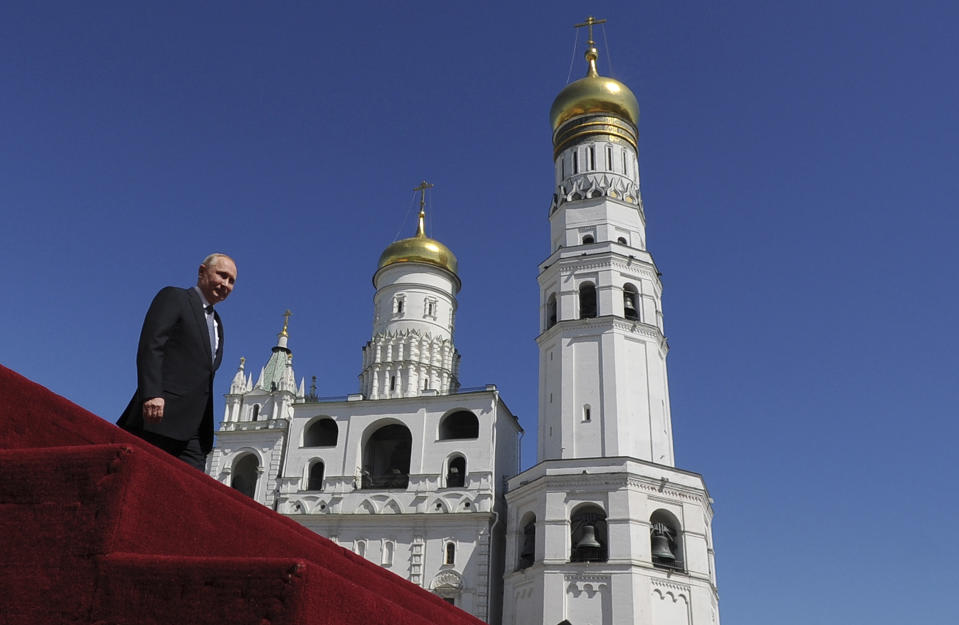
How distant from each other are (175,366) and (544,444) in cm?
2409

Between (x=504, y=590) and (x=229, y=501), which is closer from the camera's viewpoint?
(x=229, y=501)

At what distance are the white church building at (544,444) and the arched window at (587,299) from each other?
5 centimetres

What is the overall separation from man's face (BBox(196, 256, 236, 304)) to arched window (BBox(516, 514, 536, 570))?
22.4 m

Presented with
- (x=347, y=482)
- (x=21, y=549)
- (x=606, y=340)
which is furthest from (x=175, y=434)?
(x=347, y=482)

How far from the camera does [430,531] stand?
28359 mm

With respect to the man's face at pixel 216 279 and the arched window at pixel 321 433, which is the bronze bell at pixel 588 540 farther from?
the man's face at pixel 216 279

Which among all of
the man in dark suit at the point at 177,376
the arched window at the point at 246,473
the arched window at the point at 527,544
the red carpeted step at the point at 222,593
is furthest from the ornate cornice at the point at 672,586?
the red carpeted step at the point at 222,593

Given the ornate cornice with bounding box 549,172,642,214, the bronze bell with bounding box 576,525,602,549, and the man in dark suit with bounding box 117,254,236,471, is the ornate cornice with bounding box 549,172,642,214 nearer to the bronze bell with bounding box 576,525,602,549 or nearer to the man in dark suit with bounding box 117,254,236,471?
the bronze bell with bounding box 576,525,602,549

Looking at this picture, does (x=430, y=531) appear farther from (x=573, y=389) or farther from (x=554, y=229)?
(x=554, y=229)

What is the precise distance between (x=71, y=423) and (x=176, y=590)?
42.4 inches

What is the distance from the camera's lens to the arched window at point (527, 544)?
83.8 ft

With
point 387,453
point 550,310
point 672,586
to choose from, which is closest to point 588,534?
point 672,586

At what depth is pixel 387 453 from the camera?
33.6 metres

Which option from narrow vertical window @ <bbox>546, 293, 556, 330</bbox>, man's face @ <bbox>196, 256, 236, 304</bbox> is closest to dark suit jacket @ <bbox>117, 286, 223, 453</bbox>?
man's face @ <bbox>196, 256, 236, 304</bbox>
